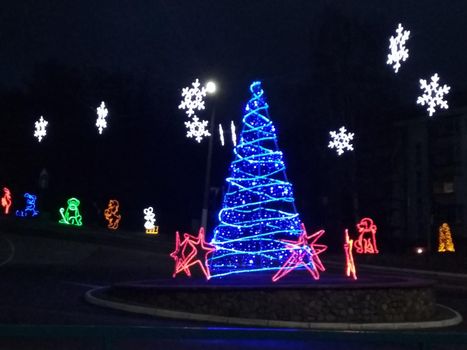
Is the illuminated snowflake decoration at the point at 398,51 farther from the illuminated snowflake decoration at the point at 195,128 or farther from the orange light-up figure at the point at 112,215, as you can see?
the orange light-up figure at the point at 112,215

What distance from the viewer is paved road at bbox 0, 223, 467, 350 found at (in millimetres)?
6037

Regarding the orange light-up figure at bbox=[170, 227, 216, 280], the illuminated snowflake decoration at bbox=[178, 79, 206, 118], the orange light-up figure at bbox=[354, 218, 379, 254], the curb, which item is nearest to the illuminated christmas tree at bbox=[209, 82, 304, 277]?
the orange light-up figure at bbox=[170, 227, 216, 280]

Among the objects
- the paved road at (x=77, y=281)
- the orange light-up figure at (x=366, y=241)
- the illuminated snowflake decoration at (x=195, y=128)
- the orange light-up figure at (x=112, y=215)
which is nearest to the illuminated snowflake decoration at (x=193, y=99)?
the illuminated snowflake decoration at (x=195, y=128)

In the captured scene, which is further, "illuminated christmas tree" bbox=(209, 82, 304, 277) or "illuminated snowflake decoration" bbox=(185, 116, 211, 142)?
"illuminated snowflake decoration" bbox=(185, 116, 211, 142)

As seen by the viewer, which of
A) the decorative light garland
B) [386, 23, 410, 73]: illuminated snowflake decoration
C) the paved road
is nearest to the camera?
the paved road

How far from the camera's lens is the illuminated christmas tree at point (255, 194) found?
2344 centimetres

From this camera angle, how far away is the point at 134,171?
6481 centimetres

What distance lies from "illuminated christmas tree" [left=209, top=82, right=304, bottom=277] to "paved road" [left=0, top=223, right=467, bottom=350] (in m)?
4.73

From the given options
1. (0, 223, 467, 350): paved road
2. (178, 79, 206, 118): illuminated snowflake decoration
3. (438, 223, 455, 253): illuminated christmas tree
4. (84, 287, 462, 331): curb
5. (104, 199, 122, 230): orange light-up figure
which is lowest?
(84, 287, 462, 331): curb

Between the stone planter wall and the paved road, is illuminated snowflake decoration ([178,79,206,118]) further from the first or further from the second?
the stone planter wall

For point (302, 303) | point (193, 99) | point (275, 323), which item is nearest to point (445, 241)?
point (193, 99)

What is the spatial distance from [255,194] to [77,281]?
6424 millimetres

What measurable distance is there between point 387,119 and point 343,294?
3939 centimetres

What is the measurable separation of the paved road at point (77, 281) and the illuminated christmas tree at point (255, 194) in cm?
473
